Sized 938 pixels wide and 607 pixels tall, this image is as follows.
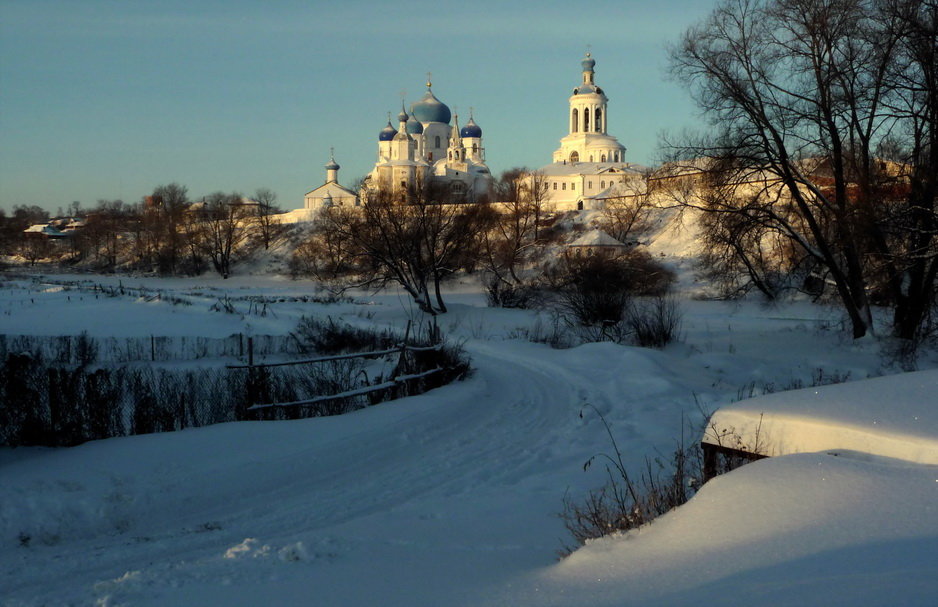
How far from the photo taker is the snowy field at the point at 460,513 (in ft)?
12.7

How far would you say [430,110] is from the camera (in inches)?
3959

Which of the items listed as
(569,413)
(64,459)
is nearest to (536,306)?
(569,413)

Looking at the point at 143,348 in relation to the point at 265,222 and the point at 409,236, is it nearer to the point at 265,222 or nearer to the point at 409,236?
the point at 409,236

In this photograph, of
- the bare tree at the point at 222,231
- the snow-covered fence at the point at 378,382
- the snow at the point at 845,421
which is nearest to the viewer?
the snow at the point at 845,421

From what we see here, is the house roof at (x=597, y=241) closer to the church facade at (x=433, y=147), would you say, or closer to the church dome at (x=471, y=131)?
the church facade at (x=433, y=147)

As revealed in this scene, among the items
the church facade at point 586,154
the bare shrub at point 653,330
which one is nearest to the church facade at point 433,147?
the church facade at point 586,154

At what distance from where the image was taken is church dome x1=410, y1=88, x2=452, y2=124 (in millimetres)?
100562

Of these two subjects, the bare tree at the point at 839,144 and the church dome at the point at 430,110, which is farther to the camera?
the church dome at the point at 430,110

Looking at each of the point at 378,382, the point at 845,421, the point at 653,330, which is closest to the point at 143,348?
the point at 378,382

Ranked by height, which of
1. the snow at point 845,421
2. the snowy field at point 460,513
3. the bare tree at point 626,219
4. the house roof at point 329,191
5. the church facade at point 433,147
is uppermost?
the church facade at point 433,147

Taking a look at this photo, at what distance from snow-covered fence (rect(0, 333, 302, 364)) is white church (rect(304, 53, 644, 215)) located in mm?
64189

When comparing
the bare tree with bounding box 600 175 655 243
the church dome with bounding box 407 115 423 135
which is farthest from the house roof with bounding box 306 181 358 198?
the bare tree with bounding box 600 175 655 243

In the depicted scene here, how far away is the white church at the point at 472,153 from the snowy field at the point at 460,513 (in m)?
71.7

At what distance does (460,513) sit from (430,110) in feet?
317
